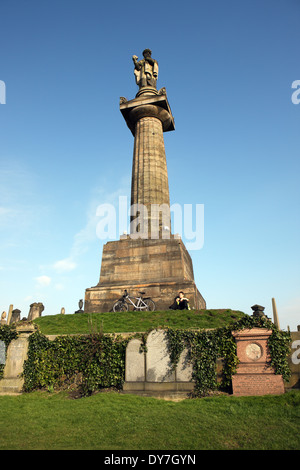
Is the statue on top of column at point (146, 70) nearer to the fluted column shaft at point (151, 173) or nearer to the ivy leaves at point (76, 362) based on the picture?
the fluted column shaft at point (151, 173)

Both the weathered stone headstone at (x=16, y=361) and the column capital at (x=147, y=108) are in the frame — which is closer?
the weathered stone headstone at (x=16, y=361)

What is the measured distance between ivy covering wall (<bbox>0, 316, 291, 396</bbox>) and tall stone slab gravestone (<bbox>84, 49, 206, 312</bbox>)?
7.45 metres

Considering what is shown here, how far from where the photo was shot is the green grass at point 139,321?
13427 millimetres

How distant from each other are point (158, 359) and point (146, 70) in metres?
24.8

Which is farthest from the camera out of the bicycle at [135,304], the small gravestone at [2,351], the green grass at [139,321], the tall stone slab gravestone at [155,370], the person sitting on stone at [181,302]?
the bicycle at [135,304]

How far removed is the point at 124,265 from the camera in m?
20.0

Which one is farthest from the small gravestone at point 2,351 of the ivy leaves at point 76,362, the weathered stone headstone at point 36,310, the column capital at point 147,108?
the column capital at point 147,108

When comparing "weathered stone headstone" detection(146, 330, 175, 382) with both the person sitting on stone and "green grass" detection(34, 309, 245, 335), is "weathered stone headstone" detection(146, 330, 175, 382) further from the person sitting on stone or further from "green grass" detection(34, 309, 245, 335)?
the person sitting on stone

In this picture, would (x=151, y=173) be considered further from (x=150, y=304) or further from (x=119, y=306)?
(x=119, y=306)

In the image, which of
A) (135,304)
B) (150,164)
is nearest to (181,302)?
(135,304)

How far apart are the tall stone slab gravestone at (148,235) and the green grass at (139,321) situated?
2.28 m

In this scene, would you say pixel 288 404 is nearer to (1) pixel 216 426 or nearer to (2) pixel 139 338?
(1) pixel 216 426
